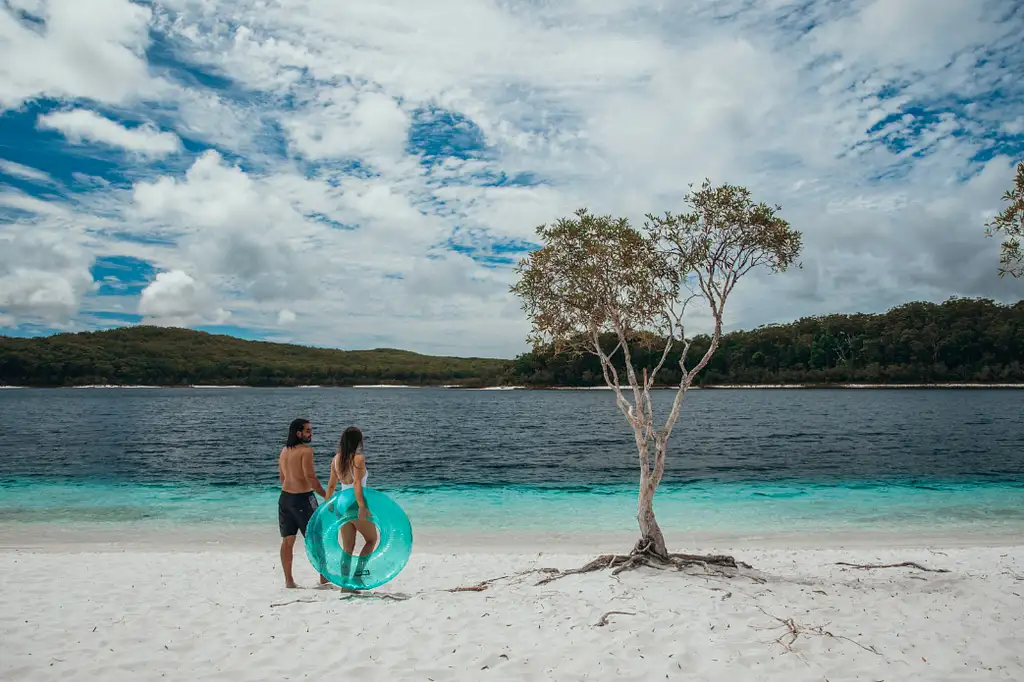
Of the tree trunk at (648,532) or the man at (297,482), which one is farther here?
the tree trunk at (648,532)

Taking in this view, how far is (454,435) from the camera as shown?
50.3m

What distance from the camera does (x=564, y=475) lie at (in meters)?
28.9

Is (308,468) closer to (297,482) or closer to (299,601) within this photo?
(297,482)

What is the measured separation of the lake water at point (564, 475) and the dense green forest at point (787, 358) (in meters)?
66.9

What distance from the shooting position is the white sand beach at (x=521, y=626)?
606 cm

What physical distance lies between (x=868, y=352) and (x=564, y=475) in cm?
13901

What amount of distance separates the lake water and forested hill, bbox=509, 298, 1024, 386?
73.4 meters

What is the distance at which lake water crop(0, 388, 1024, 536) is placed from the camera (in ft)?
60.2

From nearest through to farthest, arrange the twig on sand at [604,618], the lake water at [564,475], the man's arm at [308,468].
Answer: the twig on sand at [604,618]
the man's arm at [308,468]
the lake water at [564,475]

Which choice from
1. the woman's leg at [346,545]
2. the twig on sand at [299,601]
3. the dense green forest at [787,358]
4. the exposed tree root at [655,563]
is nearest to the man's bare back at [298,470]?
the woman's leg at [346,545]

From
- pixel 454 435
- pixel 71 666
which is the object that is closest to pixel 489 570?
pixel 71 666

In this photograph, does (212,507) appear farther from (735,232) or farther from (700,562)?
(735,232)

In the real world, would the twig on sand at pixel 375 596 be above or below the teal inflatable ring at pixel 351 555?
below

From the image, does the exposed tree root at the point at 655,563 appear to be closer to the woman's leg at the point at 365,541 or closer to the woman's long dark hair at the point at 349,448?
the woman's leg at the point at 365,541
